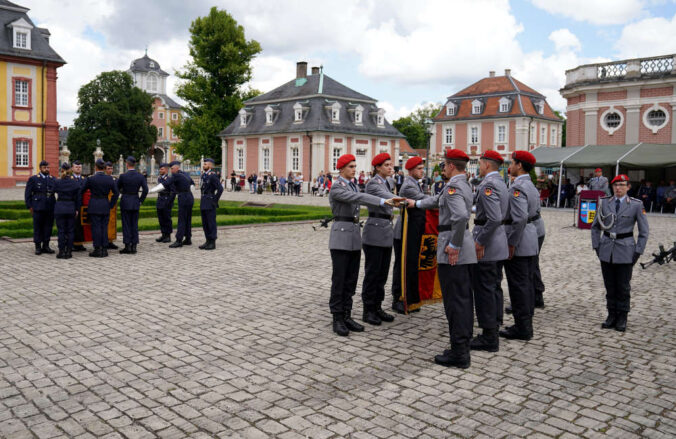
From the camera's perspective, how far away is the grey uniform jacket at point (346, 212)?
20.8 ft

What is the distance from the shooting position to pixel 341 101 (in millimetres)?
46812

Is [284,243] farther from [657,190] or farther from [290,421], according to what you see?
[657,190]

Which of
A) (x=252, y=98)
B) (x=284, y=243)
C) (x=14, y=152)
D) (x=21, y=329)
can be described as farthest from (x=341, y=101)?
(x=21, y=329)

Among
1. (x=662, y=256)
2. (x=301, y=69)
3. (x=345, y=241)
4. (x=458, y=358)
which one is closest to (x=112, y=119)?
(x=301, y=69)

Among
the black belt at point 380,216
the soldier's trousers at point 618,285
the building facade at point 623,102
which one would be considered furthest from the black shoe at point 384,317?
the building facade at point 623,102

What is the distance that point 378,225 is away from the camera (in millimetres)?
6828

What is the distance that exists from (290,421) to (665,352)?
4014mm

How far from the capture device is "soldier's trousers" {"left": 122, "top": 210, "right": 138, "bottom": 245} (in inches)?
468

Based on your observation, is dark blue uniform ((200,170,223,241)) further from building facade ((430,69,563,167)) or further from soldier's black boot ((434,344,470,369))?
building facade ((430,69,563,167))

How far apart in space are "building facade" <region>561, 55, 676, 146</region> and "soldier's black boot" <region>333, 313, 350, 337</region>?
28643 mm

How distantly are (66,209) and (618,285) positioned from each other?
9317mm

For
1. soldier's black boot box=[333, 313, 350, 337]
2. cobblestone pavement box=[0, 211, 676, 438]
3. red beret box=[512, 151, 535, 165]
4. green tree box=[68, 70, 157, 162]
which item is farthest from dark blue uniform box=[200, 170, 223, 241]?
green tree box=[68, 70, 157, 162]

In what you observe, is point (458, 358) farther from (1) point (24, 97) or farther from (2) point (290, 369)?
(1) point (24, 97)

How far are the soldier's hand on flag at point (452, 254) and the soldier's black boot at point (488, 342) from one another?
0.92m
